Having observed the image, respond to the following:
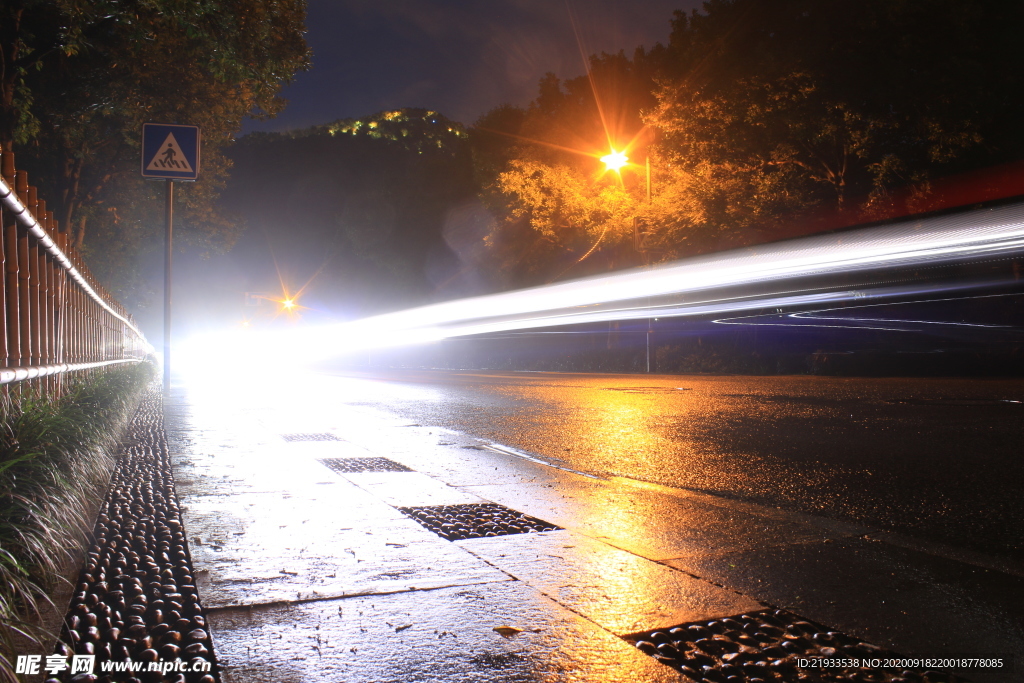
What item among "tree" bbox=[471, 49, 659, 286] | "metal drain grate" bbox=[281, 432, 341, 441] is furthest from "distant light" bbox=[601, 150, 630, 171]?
"metal drain grate" bbox=[281, 432, 341, 441]

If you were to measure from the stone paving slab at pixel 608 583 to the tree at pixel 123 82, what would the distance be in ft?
35.2

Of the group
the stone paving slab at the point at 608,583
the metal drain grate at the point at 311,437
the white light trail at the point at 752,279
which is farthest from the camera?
the white light trail at the point at 752,279

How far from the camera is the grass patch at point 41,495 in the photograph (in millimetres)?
2955

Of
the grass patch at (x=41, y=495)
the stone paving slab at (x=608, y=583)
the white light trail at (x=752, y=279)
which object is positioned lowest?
the stone paving slab at (x=608, y=583)

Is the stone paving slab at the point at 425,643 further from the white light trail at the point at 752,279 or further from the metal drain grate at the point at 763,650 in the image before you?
the white light trail at the point at 752,279

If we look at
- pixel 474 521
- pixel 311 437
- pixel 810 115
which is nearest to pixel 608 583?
pixel 474 521

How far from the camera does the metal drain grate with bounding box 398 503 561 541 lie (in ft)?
15.3

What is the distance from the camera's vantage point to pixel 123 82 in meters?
19.1

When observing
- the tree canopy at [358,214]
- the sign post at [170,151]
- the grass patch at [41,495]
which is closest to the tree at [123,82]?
the sign post at [170,151]

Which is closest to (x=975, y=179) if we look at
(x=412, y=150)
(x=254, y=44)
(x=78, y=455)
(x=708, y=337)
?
(x=708, y=337)

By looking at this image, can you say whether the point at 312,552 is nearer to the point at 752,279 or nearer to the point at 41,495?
the point at 41,495

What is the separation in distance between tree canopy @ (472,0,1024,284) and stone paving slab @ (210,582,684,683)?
797 inches

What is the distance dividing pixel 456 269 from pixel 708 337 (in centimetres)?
2402

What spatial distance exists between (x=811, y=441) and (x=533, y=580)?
549 centimetres
